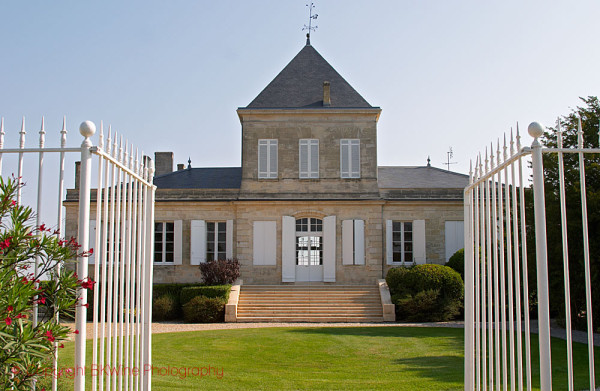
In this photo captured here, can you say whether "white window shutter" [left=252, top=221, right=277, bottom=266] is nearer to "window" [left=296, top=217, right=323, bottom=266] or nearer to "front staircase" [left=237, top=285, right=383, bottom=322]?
"window" [left=296, top=217, right=323, bottom=266]

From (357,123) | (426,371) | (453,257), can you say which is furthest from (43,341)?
(357,123)

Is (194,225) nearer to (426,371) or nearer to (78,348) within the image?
(426,371)

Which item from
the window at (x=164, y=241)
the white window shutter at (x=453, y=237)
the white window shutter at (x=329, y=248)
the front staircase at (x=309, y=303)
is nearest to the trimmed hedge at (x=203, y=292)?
the front staircase at (x=309, y=303)

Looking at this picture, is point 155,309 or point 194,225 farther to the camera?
point 194,225

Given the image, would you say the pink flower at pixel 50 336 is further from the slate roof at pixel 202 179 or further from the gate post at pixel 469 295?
the slate roof at pixel 202 179

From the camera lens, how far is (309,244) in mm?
21359

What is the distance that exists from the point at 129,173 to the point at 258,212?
54.8ft

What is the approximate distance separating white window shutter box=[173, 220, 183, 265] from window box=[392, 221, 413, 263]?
7.62 meters

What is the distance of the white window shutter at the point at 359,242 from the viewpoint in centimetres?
2095

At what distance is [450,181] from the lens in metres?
23.4

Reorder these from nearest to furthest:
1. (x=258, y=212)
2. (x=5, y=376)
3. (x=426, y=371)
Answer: (x=5, y=376) < (x=426, y=371) < (x=258, y=212)

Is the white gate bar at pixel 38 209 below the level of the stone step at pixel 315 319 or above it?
above

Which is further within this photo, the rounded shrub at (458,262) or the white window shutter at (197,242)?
the white window shutter at (197,242)

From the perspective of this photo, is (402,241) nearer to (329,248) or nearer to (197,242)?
(329,248)
